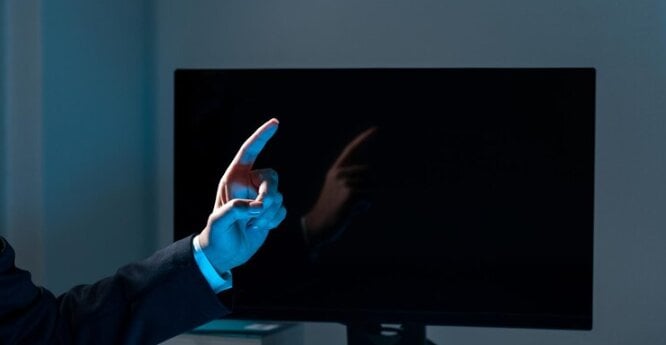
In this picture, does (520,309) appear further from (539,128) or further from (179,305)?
(179,305)

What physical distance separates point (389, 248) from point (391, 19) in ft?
2.02

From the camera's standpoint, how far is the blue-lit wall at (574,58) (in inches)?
80.1

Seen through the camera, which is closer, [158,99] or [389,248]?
[389,248]

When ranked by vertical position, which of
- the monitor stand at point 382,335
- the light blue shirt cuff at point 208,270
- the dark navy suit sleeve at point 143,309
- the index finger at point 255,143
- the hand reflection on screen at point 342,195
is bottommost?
the monitor stand at point 382,335

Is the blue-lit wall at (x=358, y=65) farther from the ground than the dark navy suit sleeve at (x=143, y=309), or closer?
farther from the ground

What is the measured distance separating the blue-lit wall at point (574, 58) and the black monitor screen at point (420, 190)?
348 mm

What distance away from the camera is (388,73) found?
1.77 meters

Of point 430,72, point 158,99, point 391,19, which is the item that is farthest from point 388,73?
point 158,99

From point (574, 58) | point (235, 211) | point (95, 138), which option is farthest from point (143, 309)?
point (574, 58)

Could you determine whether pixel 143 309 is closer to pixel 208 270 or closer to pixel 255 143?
pixel 208 270

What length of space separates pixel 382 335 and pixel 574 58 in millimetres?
735

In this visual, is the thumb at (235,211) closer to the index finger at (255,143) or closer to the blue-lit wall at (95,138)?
the index finger at (255,143)

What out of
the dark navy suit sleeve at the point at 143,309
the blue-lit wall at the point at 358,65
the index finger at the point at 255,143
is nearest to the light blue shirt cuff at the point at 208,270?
the dark navy suit sleeve at the point at 143,309

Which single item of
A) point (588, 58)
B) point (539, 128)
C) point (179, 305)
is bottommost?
point (179, 305)
